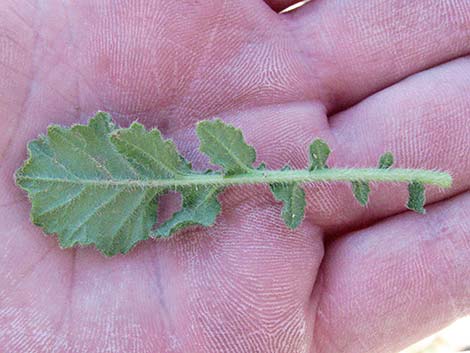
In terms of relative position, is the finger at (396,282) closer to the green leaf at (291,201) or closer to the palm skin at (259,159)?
the palm skin at (259,159)

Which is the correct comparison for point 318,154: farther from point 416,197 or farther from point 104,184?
point 104,184

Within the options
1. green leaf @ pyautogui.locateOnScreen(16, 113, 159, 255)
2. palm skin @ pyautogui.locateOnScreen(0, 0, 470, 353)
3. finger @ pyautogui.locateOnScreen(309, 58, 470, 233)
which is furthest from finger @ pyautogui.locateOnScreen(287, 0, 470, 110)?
green leaf @ pyautogui.locateOnScreen(16, 113, 159, 255)

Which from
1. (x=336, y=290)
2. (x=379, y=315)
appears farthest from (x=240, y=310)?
(x=379, y=315)

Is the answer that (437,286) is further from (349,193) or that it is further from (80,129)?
(80,129)

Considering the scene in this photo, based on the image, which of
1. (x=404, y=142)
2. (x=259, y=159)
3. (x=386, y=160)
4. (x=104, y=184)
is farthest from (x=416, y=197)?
(x=104, y=184)

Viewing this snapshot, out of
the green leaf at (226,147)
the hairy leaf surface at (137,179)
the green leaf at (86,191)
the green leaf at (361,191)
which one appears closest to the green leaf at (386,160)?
the hairy leaf surface at (137,179)
